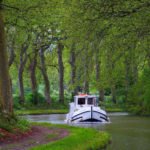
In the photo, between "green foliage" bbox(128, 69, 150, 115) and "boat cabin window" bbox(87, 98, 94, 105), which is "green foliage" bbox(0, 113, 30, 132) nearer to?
"boat cabin window" bbox(87, 98, 94, 105)

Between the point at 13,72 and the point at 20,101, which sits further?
the point at 13,72

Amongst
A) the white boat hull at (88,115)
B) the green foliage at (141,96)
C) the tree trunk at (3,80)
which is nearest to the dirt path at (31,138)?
the tree trunk at (3,80)

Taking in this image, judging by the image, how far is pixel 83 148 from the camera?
20.0m

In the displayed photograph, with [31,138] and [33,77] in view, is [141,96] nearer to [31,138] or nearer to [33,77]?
[33,77]

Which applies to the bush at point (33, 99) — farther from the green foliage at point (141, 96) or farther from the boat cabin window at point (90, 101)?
the boat cabin window at point (90, 101)

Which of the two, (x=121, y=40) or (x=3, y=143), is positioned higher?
(x=121, y=40)

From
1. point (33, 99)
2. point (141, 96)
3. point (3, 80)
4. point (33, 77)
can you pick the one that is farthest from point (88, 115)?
point (33, 77)

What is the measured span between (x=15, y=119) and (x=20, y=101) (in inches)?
1348

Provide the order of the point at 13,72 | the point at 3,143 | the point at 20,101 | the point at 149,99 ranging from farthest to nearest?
1. the point at 13,72
2. the point at 20,101
3. the point at 149,99
4. the point at 3,143

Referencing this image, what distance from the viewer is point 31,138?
22078mm

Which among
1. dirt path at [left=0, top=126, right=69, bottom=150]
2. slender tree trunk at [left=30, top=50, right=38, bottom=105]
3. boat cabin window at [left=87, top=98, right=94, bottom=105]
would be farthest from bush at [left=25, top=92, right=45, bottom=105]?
dirt path at [left=0, top=126, right=69, bottom=150]

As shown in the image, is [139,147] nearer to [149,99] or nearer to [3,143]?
[3,143]

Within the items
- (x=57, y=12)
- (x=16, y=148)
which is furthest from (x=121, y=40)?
(x=57, y=12)

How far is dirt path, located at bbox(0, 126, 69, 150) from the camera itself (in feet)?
63.8
